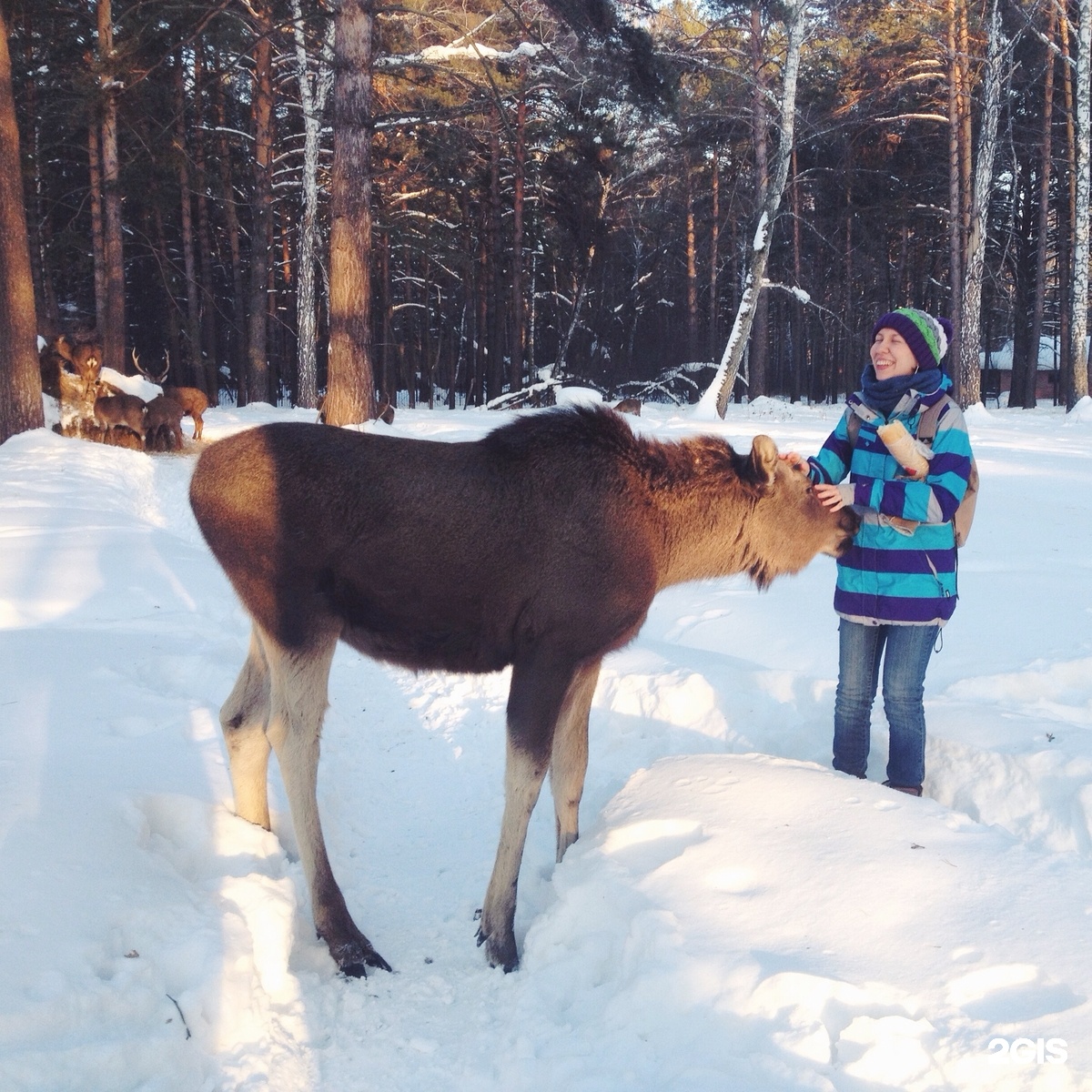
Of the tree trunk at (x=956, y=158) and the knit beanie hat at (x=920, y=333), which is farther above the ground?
the tree trunk at (x=956, y=158)

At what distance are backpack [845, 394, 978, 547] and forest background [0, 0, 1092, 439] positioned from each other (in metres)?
7.90

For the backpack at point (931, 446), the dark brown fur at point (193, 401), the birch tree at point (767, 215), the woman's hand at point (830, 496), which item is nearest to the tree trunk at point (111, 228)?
the dark brown fur at point (193, 401)

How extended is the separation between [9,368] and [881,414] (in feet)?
44.7

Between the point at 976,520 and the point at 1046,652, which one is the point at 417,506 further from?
the point at 976,520

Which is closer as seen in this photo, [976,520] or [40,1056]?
[40,1056]

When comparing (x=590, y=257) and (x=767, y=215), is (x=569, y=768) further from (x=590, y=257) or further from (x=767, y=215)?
(x=590, y=257)

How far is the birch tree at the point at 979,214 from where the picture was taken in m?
18.3

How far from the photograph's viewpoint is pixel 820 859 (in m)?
3.19

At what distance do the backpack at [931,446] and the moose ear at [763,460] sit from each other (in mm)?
747

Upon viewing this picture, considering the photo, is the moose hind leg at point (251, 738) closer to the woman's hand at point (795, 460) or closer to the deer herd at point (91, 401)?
the woman's hand at point (795, 460)

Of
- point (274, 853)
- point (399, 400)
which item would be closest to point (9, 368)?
point (274, 853)

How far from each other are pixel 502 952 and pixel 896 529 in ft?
8.35

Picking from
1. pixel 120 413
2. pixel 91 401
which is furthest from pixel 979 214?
pixel 91 401

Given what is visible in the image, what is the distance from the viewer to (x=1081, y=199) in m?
19.3
